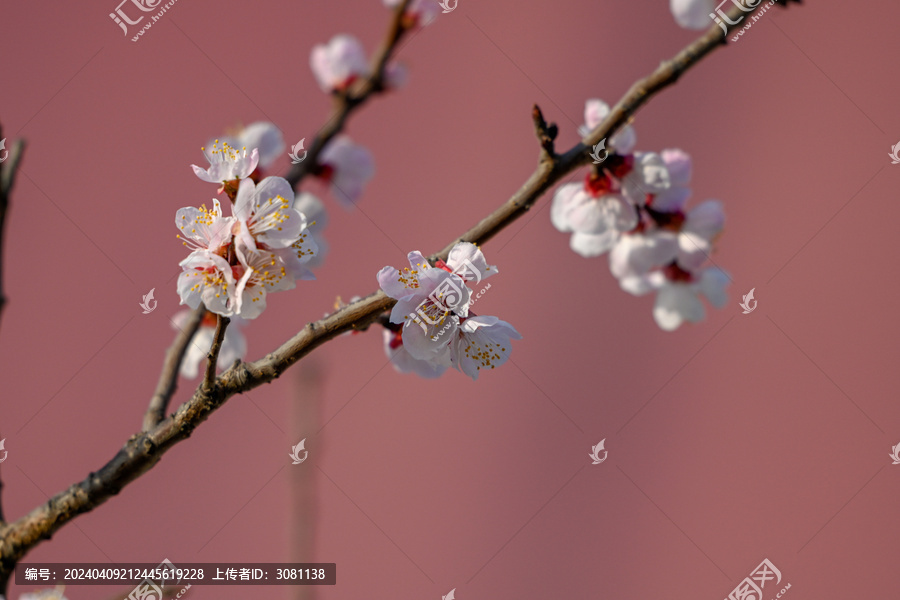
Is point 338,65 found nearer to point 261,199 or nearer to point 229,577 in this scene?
point 261,199

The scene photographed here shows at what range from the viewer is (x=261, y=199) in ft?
2.31

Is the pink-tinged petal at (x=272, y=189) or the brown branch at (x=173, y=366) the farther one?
the brown branch at (x=173, y=366)

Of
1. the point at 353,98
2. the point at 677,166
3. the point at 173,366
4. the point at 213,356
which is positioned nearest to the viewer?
the point at 213,356

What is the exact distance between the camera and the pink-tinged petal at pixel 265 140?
4.10ft

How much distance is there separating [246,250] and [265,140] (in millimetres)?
644

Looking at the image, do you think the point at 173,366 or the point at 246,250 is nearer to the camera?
the point at 246,250

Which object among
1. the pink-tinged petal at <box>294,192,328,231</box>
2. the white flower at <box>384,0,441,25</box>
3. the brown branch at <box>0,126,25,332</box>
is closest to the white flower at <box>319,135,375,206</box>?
the pink-tinged petal at <box>294,192,328,231</box>

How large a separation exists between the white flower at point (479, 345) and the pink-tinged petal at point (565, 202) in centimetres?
35

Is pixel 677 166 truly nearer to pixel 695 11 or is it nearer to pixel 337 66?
pixel 695 11

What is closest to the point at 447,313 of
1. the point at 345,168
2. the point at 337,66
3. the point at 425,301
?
the point at 425,301

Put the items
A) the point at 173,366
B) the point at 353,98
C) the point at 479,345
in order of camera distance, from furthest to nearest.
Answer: the point at 353,98, the point at 173,366, the point at 479,345

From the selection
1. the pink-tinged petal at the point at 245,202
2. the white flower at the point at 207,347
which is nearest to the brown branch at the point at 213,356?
the pink-tinged petal at the point at 245,202

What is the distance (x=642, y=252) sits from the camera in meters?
1.09

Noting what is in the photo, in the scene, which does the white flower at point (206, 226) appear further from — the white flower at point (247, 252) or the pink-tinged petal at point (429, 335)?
the pink-tinged petal at point (429, 335)
